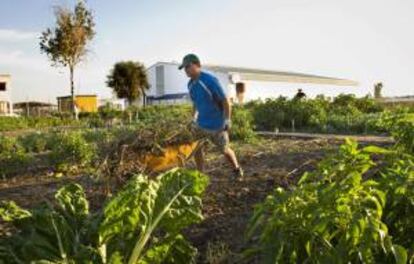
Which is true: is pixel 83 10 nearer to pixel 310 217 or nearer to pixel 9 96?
pixel 9 96

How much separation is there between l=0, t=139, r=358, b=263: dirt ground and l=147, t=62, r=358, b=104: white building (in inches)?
1274

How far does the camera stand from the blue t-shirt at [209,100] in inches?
285

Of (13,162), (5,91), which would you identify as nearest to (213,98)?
(13,162)

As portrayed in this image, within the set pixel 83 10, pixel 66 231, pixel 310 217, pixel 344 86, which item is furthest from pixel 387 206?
pixel 344 86

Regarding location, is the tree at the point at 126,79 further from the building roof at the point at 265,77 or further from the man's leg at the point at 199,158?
the man's leg at the point at 199,158

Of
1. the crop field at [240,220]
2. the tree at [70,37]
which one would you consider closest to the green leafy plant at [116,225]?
the crop field at [240,220]

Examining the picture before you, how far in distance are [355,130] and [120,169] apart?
1009 centimetres

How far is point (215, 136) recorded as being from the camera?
7285mm

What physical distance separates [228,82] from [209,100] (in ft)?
114

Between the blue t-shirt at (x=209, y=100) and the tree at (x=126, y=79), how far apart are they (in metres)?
36.1

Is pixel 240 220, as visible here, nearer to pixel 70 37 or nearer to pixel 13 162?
pixel 13 162

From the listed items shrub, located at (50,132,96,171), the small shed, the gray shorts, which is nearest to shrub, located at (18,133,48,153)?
shrub, located at (50,132,96,171)

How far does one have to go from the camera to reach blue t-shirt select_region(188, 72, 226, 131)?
723 cm

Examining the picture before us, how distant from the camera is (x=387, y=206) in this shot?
8.00ft
